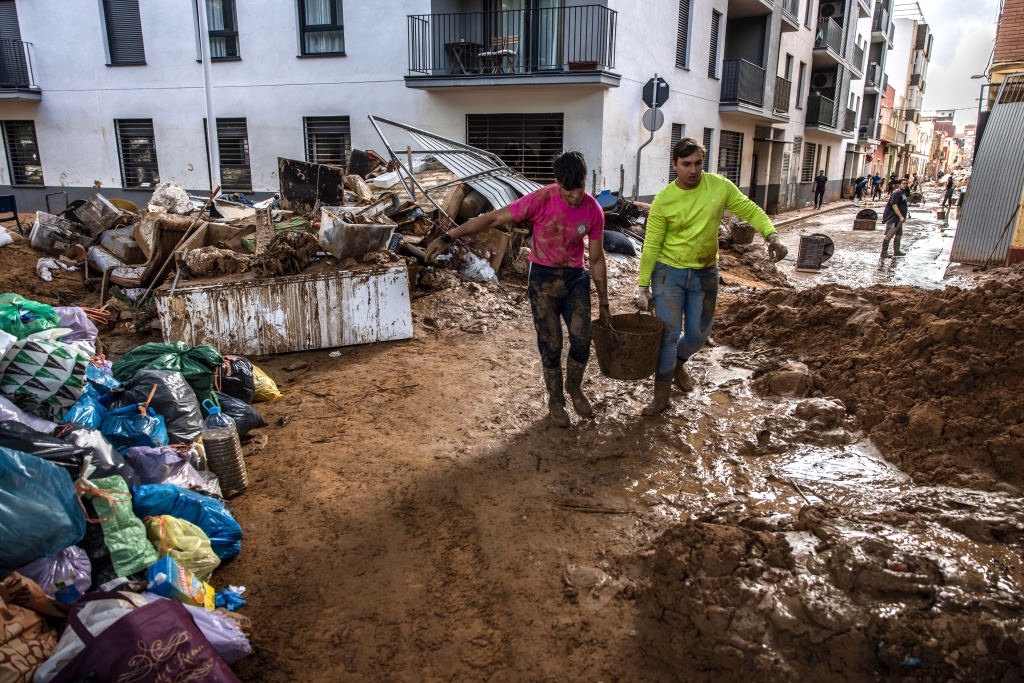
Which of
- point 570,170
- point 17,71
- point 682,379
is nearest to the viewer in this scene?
point 570,170

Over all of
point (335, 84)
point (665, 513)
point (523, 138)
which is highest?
point (335, 84)

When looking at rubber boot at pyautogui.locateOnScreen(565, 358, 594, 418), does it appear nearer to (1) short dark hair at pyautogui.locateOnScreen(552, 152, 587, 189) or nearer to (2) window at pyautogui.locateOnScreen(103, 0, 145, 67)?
(1) short dark hair at pyautogui.locateOnScreen(552, 152, 587, 189)

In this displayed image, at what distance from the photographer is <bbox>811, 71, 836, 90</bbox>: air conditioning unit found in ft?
93.9

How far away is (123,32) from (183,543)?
1802 centimetres

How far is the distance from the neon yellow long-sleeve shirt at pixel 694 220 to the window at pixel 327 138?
12.8 m

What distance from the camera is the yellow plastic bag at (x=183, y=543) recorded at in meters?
2.65

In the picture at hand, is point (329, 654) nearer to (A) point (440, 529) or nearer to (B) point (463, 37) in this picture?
(A) point (440, 529)

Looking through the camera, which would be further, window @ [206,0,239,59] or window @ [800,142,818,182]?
window @ [800,142,818,182]

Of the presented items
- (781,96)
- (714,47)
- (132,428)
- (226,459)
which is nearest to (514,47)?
(714,47)

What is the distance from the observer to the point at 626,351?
4.05 meters

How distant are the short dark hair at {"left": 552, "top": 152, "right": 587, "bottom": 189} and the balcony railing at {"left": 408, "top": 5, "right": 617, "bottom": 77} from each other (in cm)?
982

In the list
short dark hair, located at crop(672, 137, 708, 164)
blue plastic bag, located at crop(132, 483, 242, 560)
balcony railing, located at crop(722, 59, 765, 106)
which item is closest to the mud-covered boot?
short dark hair, located at crop(672, 137, 708, 164)

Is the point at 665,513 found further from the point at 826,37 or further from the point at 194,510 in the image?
the point at 826,37

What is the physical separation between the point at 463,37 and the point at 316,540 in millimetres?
13900
